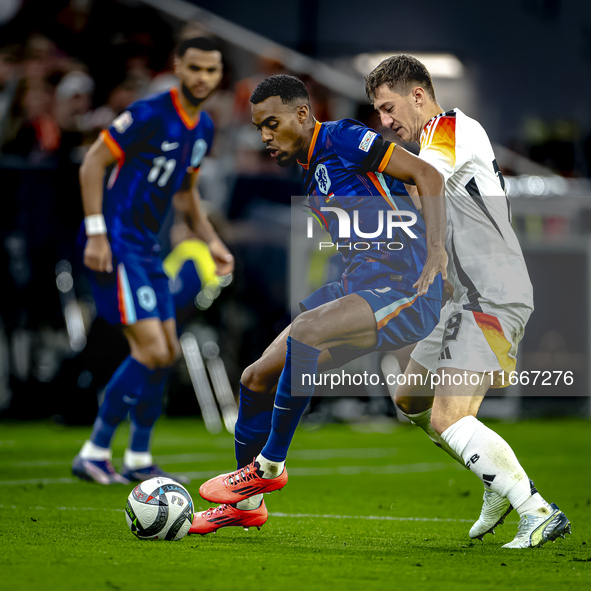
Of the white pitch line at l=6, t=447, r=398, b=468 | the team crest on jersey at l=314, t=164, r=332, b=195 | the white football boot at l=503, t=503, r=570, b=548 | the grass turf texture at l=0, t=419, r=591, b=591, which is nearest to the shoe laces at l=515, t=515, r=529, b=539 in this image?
the white football boot at l=503, t=503, r=570, b=548

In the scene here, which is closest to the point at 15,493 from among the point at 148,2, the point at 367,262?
the point at 367,262

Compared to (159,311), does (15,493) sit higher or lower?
lower

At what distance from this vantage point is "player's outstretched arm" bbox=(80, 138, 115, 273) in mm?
5969

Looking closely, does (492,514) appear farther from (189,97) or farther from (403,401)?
(189,97)

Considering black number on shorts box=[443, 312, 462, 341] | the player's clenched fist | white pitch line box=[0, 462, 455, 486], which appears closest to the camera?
black number on shorts box=[443, 312, 462, 341]

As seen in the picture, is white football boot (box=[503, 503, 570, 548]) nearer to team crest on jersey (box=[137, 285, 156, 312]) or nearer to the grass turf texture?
the grass turf texture

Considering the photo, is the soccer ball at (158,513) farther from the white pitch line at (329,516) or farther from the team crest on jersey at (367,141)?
the team crest on jersey at (367,141)

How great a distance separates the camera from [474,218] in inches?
161

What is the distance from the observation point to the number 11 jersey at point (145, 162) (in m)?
6.16

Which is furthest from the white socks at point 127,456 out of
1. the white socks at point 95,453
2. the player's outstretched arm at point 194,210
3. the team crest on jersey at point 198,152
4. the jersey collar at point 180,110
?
the jersey collar at point 180,110

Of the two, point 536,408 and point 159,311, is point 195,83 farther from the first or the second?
point 536,408

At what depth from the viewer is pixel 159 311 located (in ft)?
20.6

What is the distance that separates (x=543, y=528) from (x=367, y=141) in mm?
1692

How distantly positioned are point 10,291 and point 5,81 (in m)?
2.33
